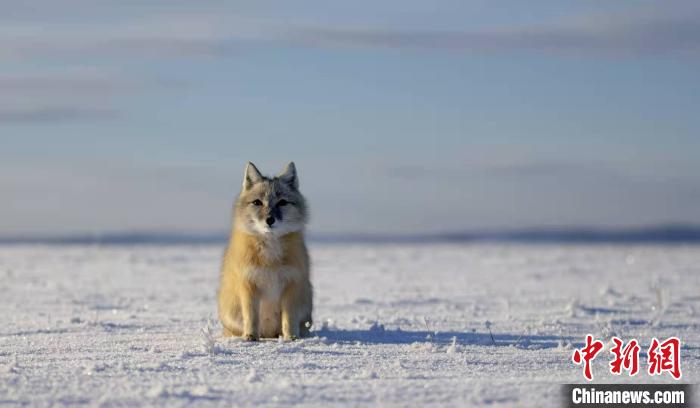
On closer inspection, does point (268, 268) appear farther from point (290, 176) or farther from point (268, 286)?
point (290, 176)

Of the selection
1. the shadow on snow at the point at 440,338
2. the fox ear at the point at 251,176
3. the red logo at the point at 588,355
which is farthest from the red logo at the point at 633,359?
the fox ear at the point at 251,176

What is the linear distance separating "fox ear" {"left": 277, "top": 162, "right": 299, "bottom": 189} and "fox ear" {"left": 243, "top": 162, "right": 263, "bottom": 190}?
0.21 m

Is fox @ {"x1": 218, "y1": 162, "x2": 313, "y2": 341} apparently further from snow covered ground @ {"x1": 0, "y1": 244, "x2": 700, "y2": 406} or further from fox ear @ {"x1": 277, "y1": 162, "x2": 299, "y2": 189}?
snow covered ground @ {"x1": 0, "y1": 244, "x2": 700, "y2": 406}

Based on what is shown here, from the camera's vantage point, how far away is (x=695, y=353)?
28.7ft

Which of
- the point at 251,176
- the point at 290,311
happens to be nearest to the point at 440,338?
the point at 290,311

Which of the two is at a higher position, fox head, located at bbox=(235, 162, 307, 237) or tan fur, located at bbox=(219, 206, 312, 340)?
fox head, located at bbox=(235, 162, 307, 237)

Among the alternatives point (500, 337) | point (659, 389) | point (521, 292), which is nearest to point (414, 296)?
point (521, 292)

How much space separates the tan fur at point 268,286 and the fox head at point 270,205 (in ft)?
0.30

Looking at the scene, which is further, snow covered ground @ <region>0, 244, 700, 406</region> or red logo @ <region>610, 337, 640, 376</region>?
red logo @ <region>610, 337, 640, 376</region>

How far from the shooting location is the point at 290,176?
31.4 feet

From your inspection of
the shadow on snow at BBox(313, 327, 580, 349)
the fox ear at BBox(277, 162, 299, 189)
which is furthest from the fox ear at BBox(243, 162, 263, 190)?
the shadow on snow at BBox(313, 327, 580, 349)

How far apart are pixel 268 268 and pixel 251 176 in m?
1.05

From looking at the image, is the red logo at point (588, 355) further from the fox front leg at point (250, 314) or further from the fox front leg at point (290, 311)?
the fox front leg at point (250, 314)

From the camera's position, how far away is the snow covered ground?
6.23 m
